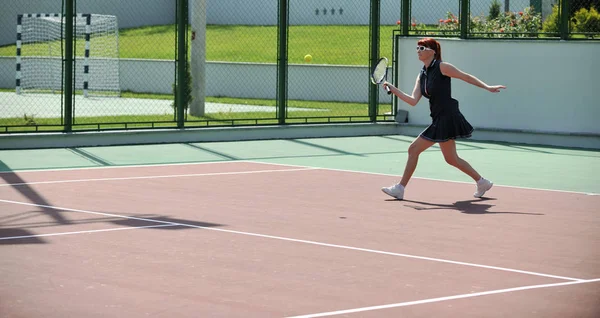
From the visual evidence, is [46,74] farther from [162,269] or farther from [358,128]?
[162,269]

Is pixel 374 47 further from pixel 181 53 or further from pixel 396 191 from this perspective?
pixel 396 191

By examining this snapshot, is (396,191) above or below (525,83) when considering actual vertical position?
below

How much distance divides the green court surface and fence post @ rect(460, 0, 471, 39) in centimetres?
208

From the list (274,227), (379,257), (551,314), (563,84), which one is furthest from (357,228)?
(563,84)

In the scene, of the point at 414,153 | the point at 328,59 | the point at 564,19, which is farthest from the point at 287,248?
the point at 328,59

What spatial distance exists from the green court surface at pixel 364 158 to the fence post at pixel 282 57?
0.69 m

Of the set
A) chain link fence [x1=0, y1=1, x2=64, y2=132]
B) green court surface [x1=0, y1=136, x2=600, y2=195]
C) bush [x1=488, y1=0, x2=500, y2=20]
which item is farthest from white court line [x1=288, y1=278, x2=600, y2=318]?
chain link fence [x1=0, y1=1, x2=64, y2=132]

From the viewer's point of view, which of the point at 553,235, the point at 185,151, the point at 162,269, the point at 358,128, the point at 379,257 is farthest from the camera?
the point at 358,128

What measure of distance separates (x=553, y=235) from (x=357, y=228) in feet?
5.64

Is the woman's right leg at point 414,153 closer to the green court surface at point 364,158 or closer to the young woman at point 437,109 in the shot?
the young woman at point 437,109

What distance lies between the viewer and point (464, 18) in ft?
66.9

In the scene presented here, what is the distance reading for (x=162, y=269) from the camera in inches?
319

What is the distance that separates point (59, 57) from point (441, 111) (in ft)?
76.8

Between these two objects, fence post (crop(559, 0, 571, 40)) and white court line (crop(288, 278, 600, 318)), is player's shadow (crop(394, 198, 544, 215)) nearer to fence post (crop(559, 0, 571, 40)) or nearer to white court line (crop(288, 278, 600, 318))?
white court line (crop(288, 278, 600, 318))
